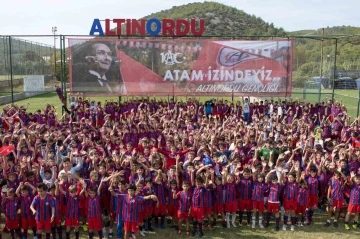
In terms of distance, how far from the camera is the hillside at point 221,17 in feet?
330

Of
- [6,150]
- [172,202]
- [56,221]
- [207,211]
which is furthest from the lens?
[6,150]

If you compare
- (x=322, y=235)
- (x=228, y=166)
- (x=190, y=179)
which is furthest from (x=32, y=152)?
(x=322, y=235)

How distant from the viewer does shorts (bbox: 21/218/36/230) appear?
24.5 feet

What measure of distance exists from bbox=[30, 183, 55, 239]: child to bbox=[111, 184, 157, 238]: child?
136 centimetres

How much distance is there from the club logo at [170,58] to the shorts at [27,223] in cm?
1233

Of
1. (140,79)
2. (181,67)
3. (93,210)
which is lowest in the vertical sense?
(93,210)

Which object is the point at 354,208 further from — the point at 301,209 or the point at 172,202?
the point at 172,202

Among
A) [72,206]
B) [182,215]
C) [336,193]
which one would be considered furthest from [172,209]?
[336,193]

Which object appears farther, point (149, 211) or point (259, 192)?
point (259, 192)

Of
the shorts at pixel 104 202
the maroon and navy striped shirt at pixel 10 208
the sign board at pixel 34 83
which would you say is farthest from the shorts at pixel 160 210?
the sign board at pixel 34 83

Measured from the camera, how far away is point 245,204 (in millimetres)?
8484

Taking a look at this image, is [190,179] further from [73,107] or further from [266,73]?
[266,73]

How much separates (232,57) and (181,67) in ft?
8.74

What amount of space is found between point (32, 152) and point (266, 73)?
1298 centimetres
